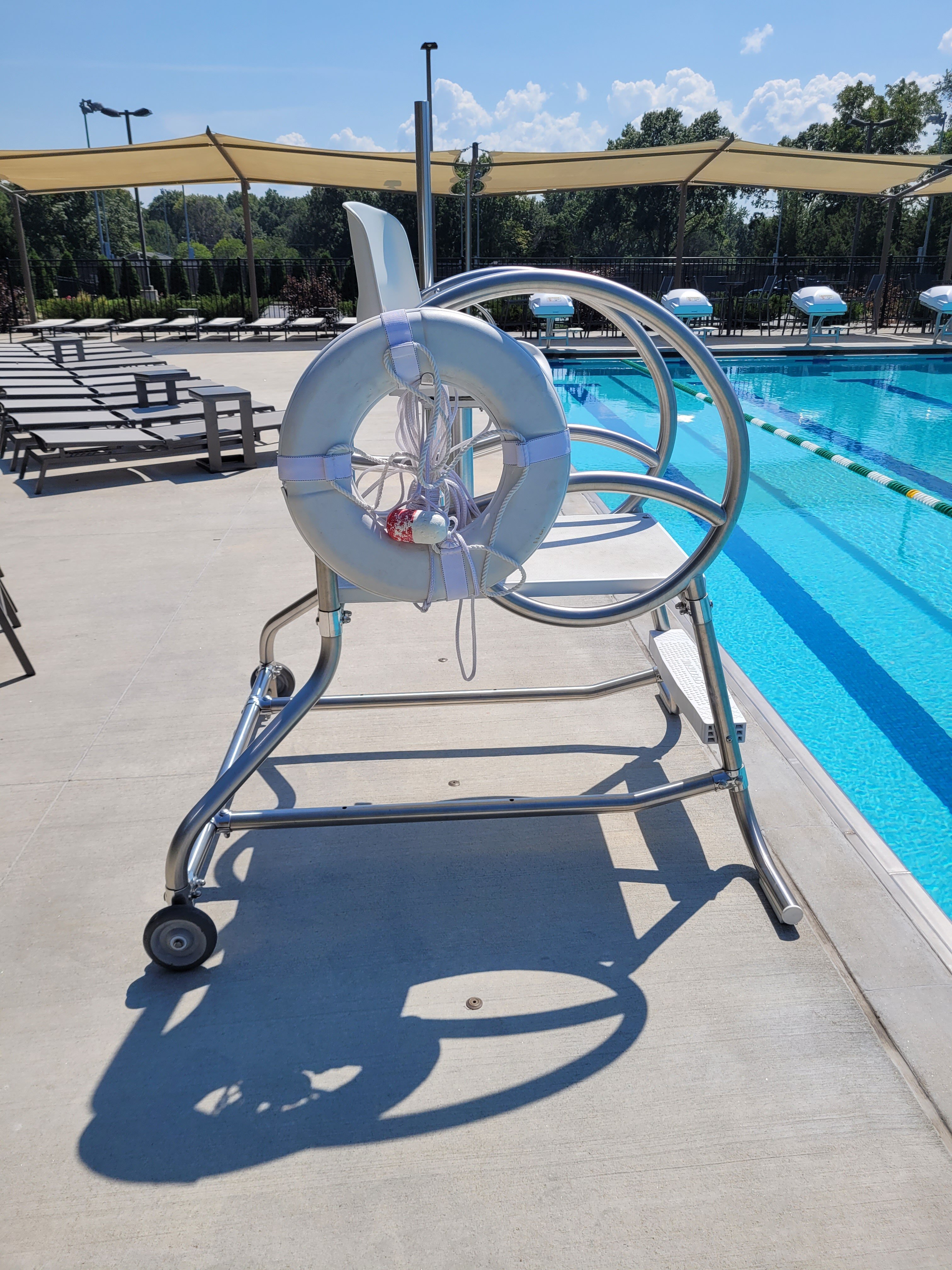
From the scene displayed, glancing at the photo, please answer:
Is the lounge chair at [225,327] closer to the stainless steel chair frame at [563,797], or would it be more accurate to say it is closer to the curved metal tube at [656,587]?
the stainless steel chair frame at [563,797]

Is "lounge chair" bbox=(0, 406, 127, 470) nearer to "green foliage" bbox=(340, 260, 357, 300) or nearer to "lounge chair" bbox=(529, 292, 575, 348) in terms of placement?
"lounge chair" bbox=(529, 292, 575, 348)

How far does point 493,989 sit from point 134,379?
661 centimetres

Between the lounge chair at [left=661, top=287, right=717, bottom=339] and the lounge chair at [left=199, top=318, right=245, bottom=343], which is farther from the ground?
the lounge chair at [left=661, top=287, right=717, bottom=339]

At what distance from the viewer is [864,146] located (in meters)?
35.9

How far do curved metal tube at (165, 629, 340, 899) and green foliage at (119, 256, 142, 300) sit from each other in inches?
661

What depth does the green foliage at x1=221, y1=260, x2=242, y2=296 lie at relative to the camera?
1795 cm

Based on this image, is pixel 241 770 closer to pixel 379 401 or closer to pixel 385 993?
pixel 385 993

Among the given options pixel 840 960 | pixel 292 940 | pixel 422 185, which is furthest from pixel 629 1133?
pixel 422 185

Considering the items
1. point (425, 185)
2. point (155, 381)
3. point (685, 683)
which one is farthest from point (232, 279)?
point (685, 683)

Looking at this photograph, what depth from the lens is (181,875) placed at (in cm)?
161

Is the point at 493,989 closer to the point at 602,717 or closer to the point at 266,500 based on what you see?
the point at 602,717

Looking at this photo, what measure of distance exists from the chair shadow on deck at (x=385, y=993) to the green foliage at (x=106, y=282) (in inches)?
721

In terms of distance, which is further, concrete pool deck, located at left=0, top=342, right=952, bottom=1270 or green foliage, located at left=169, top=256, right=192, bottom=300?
green foliage, located at left=169, top=256, right=192, bottom=300

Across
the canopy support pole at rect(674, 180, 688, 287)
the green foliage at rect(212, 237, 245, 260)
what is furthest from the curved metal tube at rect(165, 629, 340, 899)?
the green foliage at rect(212, 237, 245, 260)
